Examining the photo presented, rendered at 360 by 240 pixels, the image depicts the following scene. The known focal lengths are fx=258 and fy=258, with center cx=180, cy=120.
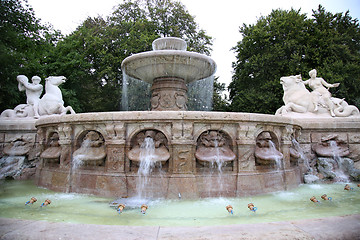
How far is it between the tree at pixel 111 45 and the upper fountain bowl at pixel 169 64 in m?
9.92

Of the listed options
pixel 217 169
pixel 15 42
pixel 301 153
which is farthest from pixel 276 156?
pixel 15 42

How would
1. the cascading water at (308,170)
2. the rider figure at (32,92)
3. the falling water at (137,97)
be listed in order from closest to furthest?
the cascading water at (308,170) → the rider figure at (32,92) → the falling water at (137,97)

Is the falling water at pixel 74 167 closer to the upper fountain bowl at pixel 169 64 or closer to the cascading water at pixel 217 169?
the cascading water at pixel 217 169

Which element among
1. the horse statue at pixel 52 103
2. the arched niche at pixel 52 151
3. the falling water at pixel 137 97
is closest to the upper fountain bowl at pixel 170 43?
the horse statue at pixel 52 103

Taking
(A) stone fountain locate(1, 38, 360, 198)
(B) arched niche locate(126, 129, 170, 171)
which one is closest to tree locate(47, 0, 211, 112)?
(A) stone fountain locate(1, 38, 360, 198)

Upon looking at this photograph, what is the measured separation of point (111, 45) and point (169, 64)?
573 inches

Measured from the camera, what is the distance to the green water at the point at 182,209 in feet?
10.5

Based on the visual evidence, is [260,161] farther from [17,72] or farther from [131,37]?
[131,37]

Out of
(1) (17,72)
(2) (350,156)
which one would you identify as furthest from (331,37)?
(1) (17,72)

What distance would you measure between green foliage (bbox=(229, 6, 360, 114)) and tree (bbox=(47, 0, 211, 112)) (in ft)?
14.8

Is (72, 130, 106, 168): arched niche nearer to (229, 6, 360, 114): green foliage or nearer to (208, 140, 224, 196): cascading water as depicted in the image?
(208, 140, 224, 196): cascading water

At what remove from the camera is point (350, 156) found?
6848 millimetres

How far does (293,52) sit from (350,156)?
13968mm

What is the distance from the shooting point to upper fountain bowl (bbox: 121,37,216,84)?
7.04 m
